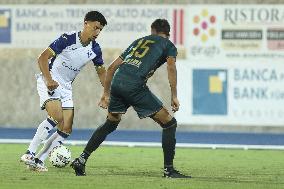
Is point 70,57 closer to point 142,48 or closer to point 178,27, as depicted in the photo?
point 142,48

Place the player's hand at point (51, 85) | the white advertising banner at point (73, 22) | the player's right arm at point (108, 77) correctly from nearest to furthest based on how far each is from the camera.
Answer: the player's right arm at point (108, 77)
the player's hand at point (51, 85)
the white advertising banner at point (73, 22)

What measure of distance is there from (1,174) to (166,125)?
2.19 metres

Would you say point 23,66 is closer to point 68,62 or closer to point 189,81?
point 189,81

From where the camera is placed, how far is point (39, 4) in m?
24.0

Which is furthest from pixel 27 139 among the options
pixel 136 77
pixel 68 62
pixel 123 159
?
pixel 136 77

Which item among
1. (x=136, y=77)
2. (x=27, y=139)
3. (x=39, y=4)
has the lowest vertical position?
(x=27, y=139)

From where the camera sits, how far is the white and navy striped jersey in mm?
13133

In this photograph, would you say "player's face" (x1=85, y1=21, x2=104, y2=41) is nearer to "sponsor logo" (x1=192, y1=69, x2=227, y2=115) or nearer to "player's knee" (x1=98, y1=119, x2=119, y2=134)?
"player's knee" (x1=98, y1=119, x2=119, y2=134)

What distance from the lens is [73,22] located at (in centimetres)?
2361

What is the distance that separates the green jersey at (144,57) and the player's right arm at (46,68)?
2.87ft

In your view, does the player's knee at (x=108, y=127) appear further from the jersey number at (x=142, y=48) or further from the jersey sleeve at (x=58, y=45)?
the jersey sleeve at (x=58, y=45)

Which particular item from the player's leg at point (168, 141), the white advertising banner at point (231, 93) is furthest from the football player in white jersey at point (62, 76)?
the white advertising banner at point (231, 93)

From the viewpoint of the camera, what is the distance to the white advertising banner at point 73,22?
23.3 metres

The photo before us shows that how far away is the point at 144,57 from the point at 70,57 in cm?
150
